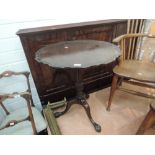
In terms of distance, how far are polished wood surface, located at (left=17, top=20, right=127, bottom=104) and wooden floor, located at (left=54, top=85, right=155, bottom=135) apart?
0.84 ft

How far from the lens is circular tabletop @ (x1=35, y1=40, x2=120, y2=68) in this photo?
42.8 inches

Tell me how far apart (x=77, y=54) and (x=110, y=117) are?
2.98ft

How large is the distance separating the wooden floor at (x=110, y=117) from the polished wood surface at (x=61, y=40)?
26 centimetres

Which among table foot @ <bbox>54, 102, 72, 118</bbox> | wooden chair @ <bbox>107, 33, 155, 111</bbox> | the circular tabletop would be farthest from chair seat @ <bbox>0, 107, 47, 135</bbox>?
wooden chair @ <bbox>107, 33, 155, 111</bbox>

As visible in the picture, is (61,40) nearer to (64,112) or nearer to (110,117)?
(64,112)

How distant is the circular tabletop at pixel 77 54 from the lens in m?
1.09

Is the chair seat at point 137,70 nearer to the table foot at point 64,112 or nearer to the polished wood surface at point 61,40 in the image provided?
the polished wood surface at point 61,40

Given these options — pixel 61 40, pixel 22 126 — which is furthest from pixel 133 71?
pixel 22 126

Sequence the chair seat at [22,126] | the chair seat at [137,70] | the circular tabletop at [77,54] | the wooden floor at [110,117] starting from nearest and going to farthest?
the circular tabletop at [77,54] → the chair seat at [22,126] → the chair seat at [137,70] → the wooden floor at [110,117]

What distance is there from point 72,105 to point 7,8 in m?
1.29

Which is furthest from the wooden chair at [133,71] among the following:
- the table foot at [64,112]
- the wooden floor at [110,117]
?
the table foot at [64,112]

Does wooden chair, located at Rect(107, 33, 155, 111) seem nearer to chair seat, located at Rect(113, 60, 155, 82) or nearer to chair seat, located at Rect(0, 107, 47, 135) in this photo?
chair seat, located at Rect(113, 60, 155, 82)
